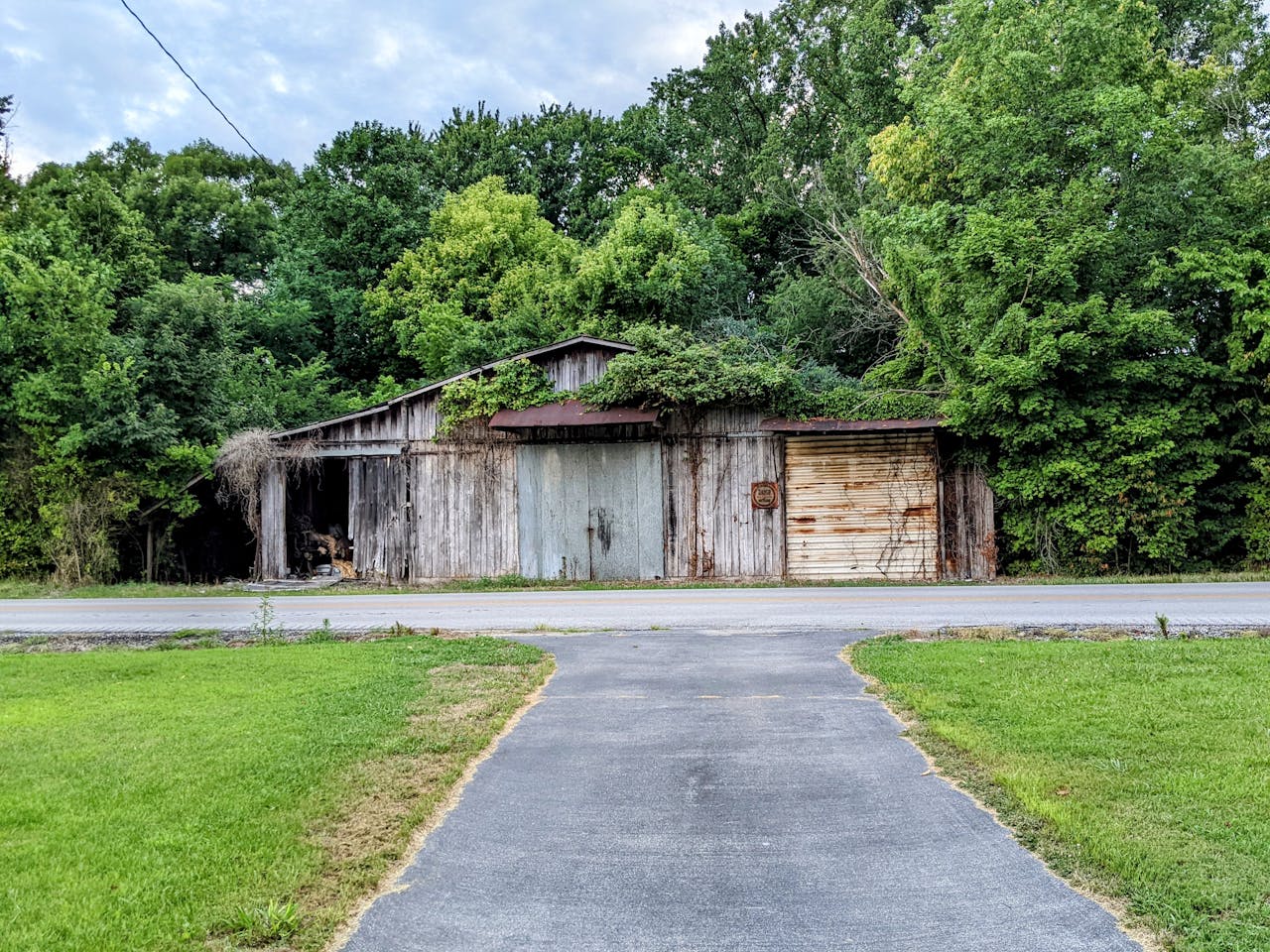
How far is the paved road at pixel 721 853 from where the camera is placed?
3645 millimetres

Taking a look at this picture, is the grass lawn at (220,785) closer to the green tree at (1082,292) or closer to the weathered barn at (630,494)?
the weathered barn at (630,494)

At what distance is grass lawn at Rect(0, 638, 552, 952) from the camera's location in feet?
12.2

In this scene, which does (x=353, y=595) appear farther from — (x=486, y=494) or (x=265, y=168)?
(x=265, y=168)

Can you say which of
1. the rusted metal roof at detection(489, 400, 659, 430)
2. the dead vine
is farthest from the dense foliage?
the dead vine

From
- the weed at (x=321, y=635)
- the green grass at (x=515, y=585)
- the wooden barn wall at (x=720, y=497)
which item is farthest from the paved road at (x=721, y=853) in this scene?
the wooden barn wall at (x=720, y=497)

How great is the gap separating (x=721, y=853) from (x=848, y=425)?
1535 centimetres

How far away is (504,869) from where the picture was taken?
14.1 ft

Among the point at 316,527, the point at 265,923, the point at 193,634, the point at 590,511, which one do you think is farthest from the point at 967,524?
the point at 265,923

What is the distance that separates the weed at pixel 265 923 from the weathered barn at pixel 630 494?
1595 cm

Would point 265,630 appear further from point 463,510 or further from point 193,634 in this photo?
point 463,510

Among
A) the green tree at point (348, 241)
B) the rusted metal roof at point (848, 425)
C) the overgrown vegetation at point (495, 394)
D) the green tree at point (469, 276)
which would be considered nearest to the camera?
the rusted metal roof at point (848, 425)

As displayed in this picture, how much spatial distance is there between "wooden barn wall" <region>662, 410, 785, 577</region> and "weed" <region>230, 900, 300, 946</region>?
1657 centimetres

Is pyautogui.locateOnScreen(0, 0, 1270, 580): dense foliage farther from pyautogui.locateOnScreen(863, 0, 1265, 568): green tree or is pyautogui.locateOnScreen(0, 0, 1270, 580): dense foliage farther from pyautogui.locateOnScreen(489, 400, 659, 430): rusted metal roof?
pyautogui.locateOnScreen(489, 400, 659, 430): rusted metal roof

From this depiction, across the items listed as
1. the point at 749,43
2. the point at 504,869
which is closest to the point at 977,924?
the point at 504,869
